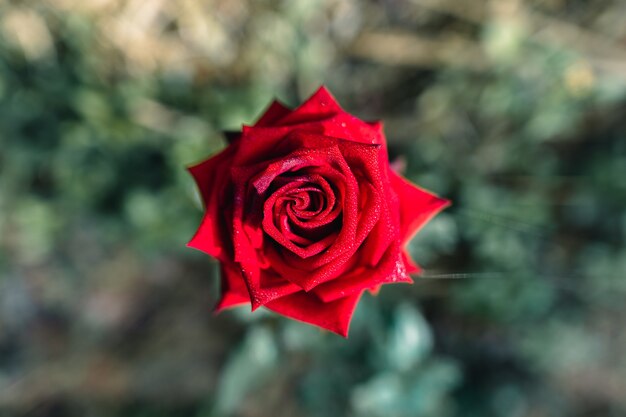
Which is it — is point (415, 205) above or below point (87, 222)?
below

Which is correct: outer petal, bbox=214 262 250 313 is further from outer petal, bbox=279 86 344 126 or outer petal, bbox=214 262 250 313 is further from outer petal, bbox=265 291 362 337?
outer petal, bbox=279 86 344 126

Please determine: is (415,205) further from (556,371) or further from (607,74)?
(556,371)

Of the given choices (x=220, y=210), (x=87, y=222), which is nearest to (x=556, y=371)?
(x=220, y=210)

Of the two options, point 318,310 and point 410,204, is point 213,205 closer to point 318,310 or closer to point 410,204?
point 318,310

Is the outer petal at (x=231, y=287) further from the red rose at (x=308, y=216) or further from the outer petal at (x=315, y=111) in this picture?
the outer petal at (x=315, y=111)

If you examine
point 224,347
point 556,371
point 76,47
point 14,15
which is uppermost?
point 14,15

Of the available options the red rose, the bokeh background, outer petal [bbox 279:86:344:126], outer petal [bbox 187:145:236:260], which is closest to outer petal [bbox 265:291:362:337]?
the red rose

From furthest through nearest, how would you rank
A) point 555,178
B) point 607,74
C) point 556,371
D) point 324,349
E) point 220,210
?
point 556,371 → point 555,178 → point 607,74 → point 324,349 → point 220,210
